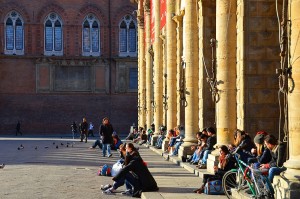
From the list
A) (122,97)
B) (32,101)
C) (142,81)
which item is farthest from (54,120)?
(142,81)

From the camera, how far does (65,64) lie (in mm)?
57844

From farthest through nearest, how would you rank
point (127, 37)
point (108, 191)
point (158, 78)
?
point (127, 37), point (158, 78), point (108, 191)

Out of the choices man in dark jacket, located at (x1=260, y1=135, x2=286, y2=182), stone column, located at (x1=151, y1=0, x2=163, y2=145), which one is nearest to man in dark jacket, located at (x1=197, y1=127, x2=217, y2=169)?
man in dark jacket, located at (x1=260, y1=135, x2=286, y2=182)

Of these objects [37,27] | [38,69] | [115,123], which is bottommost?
[115,123]

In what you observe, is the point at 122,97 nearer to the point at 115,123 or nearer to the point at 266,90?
the point at 115,123

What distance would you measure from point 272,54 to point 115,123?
40.7m

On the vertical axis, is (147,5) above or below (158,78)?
above

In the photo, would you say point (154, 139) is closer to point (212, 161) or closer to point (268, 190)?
point (212, 161)

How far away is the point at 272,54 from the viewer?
17.7 metres

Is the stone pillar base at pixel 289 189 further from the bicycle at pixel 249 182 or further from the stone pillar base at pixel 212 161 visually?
the stone pillar base at pixel 212 161

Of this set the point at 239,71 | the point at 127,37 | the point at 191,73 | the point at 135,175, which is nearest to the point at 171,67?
the point at 191,73

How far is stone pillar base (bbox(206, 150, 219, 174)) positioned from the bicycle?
3544mm

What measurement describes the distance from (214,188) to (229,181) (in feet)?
1.69

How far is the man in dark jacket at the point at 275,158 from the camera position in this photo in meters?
11.8
